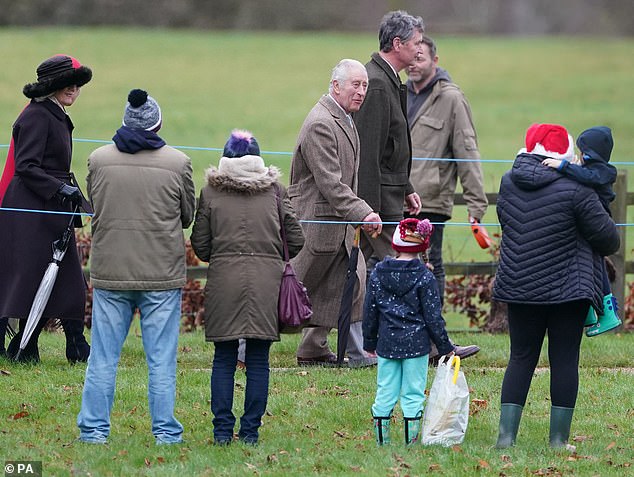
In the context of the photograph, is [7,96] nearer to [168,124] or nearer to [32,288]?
[168,124]

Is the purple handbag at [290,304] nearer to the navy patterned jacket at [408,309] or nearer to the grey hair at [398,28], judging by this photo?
the navy patterned jacket at [408,309]

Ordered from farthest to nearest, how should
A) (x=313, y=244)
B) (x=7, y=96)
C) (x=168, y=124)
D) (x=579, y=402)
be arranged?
(x=7, y=96) → (x=168, y=124) → (x=313, y=244) → (x=579, y=402)

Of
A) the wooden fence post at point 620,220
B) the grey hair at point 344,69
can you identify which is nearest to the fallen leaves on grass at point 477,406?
the grey hair at point 344,69

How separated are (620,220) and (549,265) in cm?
476

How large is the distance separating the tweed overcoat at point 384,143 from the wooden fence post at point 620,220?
9.19 ft

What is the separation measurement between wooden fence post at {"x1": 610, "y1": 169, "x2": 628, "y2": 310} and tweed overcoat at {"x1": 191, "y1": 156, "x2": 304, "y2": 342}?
5.18m

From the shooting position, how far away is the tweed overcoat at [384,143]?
871cm

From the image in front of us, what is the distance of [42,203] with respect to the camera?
27.7ft

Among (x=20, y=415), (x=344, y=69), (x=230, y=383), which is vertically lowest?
(x=20, y=415)

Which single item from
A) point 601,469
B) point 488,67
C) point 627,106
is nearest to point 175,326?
point 601,469

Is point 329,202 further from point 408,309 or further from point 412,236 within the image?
point 408,309

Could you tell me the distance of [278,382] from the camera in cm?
831

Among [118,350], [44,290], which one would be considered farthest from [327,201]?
[118,350]

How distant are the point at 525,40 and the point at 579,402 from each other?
141 ft
